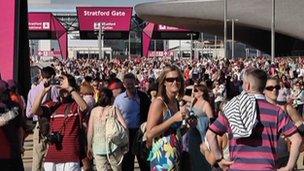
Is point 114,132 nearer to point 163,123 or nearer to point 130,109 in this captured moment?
point 130,109

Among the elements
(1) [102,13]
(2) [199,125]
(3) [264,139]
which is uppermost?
(1) [102,13]

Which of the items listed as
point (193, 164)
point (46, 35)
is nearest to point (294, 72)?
point (193, 164)

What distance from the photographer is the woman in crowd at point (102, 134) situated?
9.23m

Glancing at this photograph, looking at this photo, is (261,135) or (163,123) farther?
(163,123)

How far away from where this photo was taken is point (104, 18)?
54062 millimetres

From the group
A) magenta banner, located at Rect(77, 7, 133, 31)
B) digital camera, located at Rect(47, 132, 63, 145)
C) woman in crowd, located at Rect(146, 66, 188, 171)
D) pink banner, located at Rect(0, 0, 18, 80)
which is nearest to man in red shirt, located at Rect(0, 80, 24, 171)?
digital camera, located at Rect(47, 132, 63, 145)

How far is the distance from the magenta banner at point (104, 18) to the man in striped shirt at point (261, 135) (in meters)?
47.5

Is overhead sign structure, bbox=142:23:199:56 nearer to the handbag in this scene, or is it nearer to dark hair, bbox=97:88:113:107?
dark hair, bbox=97:88:113:107

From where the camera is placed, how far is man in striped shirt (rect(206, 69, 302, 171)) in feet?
19.5

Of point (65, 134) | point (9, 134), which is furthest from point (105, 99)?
point (9, 134)

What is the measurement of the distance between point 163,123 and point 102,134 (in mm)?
2756

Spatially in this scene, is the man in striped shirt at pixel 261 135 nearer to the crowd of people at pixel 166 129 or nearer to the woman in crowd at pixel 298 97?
the crowd of people at pixel 166 129

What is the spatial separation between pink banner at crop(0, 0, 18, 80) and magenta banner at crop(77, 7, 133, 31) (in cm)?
3507

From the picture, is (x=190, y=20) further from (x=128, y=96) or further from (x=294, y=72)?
(x=128, y=96)
